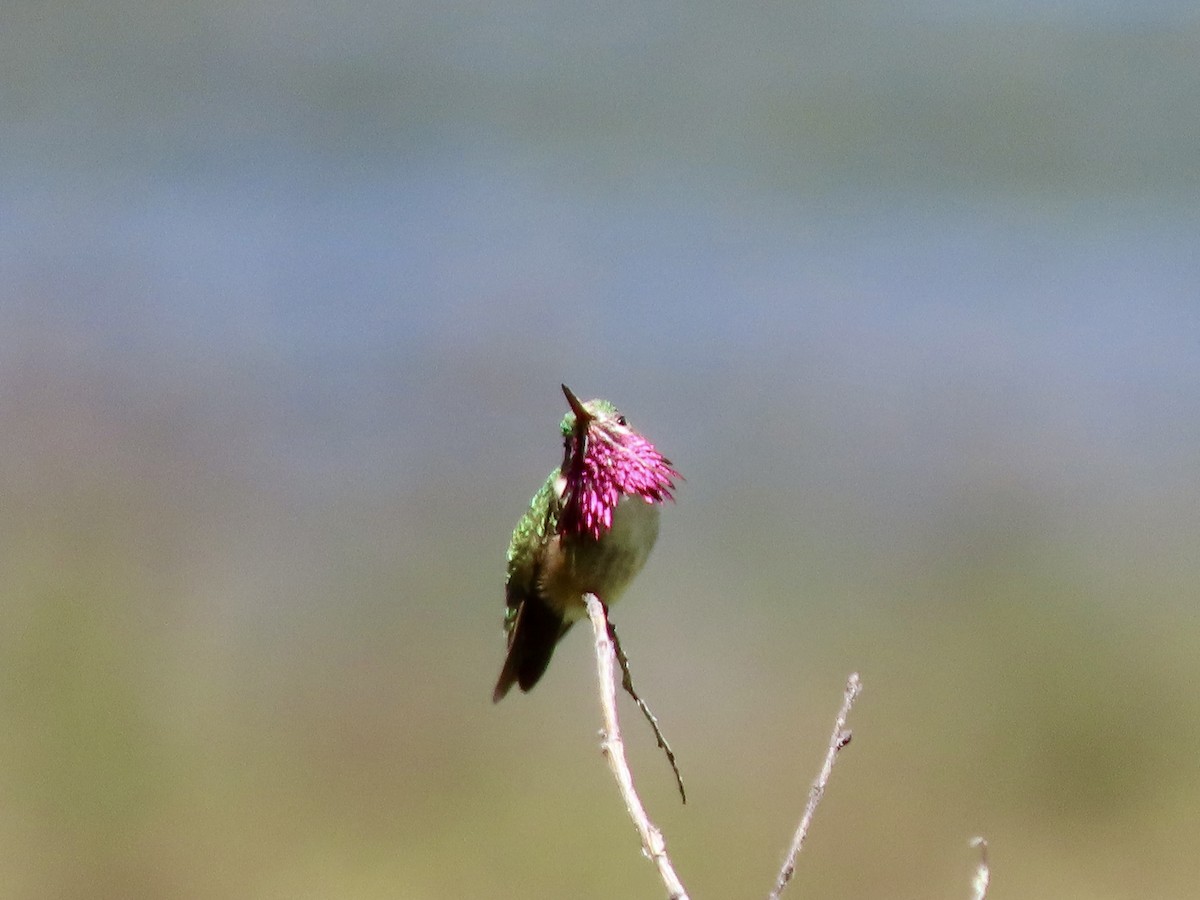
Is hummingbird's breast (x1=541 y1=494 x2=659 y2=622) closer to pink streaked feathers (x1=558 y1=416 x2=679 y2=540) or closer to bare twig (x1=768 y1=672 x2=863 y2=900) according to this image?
pink streaked feathers (x1=558 y1=416 x2=679 y2=540)

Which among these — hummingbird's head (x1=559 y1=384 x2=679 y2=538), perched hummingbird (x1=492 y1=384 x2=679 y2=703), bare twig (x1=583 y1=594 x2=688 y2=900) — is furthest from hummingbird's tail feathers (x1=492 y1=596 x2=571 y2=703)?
bare twig (x1=583 y1=594 x2=688 y2=900)

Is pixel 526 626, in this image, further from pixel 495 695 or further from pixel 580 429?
pixel 580 429

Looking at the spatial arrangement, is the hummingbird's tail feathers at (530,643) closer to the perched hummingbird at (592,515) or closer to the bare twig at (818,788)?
the perched hummingbird at (592,515)

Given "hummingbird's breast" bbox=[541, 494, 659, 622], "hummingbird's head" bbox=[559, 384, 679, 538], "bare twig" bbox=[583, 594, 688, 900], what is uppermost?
"hummingbird's head" bbox=[559, 384, 679, 538]

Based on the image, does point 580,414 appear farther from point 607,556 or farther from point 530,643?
point 530,643

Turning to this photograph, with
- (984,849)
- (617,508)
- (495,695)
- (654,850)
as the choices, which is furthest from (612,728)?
(495,695)

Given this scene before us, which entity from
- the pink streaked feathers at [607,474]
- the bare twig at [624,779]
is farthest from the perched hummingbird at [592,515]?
the bare twig at [624,779]

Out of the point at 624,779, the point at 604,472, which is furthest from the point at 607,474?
the point at 624,779
